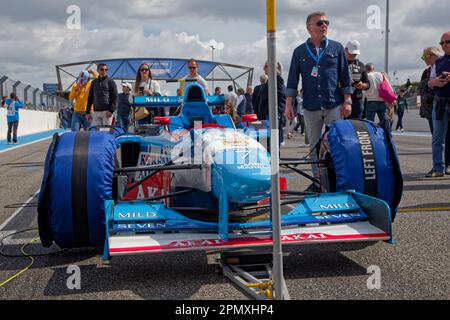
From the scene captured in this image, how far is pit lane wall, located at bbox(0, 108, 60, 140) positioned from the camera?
2320 cm

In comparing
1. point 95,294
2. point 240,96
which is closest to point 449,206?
point 95,294

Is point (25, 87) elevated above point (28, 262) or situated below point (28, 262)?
above

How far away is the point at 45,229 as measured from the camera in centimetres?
404

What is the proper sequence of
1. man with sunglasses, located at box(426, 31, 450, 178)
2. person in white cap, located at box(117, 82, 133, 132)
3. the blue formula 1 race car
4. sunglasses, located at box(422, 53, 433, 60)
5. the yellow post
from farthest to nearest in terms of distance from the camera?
person in white cap, located at box(117, 82, 133, 132)
sunglasses, located at box(422, 53, 433, 60)
man with sunglasses, located at box(426, 31, 450, 178)
the blue formula 1 race car
the yellow post

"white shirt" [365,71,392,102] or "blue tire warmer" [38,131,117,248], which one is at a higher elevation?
"white shirt" [365,71,392,102]

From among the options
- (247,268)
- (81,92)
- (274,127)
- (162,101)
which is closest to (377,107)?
(162,101)

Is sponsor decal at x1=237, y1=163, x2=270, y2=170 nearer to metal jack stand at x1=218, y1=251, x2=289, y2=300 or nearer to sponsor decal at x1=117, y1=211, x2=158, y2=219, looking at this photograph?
metal jack stand at x1=218, y1=251, x2=289, y2=300

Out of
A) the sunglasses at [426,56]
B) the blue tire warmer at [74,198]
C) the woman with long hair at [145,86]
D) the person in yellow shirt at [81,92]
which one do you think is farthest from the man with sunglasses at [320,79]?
the person in yellow shirt at [81,92]

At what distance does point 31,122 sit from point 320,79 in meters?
26.4

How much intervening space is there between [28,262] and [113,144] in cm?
111

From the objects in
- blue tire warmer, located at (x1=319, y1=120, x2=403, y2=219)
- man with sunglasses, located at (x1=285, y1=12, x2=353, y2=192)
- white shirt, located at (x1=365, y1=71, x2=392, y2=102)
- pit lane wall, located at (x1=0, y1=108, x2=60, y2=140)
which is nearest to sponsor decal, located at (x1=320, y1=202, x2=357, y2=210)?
blue tire warmer, located at (x1=319, y1=120, x2=403, y2=219)

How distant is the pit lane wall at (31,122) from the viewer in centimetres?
2320

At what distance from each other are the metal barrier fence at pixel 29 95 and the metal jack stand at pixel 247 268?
21.2 m
